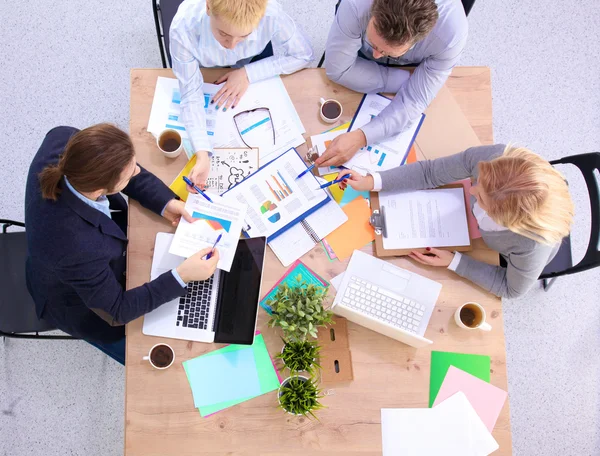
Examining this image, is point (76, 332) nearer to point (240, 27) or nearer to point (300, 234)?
point (300, 234)

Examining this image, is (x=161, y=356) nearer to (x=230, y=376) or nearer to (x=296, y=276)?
(x=230, y=376)

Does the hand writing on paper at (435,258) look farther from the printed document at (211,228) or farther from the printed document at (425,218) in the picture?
the printed document at (211,228)

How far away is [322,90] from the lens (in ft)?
5.28

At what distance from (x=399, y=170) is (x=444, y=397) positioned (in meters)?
0.70

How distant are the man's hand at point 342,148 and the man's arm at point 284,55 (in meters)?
0.31

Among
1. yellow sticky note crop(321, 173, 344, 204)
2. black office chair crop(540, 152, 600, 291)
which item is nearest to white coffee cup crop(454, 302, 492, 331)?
black office chair crop(540, 152, 600, 291)

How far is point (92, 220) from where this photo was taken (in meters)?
1.30

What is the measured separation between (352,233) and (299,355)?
42cm

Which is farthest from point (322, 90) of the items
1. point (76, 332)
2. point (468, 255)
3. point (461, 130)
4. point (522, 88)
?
point (522, 88)

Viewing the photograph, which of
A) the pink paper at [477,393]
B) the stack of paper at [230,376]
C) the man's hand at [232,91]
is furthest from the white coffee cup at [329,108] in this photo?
the pink paper at [477,393]

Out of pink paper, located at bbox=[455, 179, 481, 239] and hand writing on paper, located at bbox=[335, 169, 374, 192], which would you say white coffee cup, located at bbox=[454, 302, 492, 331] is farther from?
hand writing on paper, located at bbox=[335, 169, 374, 192]

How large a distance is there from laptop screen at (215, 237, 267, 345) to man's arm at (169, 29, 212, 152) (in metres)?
0.36

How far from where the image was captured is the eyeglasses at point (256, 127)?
1.55m

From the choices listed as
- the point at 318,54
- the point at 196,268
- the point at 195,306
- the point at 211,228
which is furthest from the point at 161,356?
the point at 318,54
